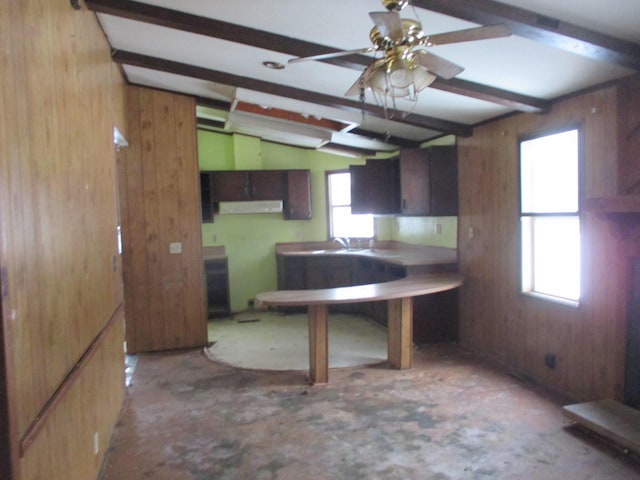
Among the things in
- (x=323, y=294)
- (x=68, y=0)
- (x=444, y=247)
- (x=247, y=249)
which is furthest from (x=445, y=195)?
(x=68, y=0)

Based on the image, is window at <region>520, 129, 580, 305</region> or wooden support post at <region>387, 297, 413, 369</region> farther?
wooden support post at <region>387, 297, 413, 369</region>

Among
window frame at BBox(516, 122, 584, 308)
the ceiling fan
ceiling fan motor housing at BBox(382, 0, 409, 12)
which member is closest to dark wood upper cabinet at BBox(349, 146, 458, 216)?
window frame at BBox(516, 122, 584, 308)

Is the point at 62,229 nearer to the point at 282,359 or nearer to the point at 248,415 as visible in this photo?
the point at 248,415

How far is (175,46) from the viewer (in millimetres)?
3553

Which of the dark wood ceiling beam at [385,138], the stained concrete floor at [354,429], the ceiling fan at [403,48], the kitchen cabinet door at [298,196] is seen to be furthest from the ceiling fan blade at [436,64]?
the kitchen cabinet door at [298,196]

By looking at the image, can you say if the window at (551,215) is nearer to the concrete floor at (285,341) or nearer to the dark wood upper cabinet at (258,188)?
the concrete floor at (285,341)

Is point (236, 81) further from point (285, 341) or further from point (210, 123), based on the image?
point (285, 341)

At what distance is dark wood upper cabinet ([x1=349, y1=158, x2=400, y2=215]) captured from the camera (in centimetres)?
551

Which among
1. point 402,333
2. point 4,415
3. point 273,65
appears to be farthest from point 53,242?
point 402,333

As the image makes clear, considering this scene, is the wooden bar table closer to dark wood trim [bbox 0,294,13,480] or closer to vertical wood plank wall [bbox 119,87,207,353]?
vertical wood plank wall [bbox 119,87,207,353]

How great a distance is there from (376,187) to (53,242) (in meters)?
4.33

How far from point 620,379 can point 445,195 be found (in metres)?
2.39

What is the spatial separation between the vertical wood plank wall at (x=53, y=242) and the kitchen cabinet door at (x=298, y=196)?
3.73 meters

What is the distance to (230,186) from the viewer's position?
6.49 meters
